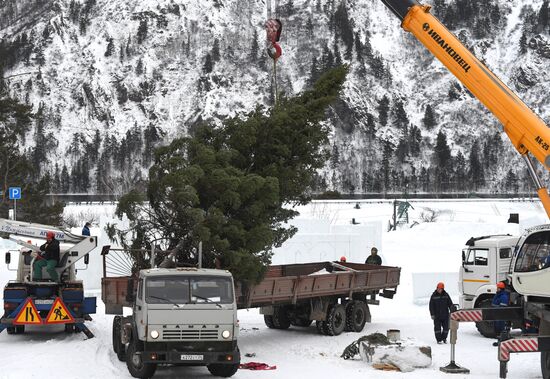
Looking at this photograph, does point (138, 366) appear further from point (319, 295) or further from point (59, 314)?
point (319, 295)

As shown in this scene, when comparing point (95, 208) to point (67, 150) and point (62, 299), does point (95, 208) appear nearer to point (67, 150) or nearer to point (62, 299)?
point (67, 150)

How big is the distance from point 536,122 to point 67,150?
357 feet

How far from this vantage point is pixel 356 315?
22406 mm

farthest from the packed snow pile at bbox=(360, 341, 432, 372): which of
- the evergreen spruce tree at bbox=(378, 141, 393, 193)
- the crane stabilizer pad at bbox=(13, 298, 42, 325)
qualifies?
the evergreen spruce tree at bbox=(378, 141, 393, 193)

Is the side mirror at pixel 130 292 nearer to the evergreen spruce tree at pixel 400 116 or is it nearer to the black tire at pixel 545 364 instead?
the black tire at pixel 545 364

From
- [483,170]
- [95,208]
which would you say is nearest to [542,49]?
[483,170]

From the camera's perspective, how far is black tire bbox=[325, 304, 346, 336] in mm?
21312

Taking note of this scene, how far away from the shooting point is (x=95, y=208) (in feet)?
252

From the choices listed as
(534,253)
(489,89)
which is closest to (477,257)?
(489,89)

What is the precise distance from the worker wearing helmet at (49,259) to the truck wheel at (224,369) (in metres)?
6.51

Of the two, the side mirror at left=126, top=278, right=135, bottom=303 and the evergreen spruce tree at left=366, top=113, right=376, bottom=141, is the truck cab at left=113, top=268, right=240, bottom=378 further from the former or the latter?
the evergreen spruce tree at left=366, top=113, right=376, bottom=141

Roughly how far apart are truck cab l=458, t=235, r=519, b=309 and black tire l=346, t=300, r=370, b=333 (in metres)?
2.79

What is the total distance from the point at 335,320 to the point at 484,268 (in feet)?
14.3

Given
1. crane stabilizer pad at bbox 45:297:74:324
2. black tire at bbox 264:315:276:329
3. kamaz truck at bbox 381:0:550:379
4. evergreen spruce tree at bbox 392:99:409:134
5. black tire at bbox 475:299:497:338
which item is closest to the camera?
kamaz truck at bbox 381:0:550:379
